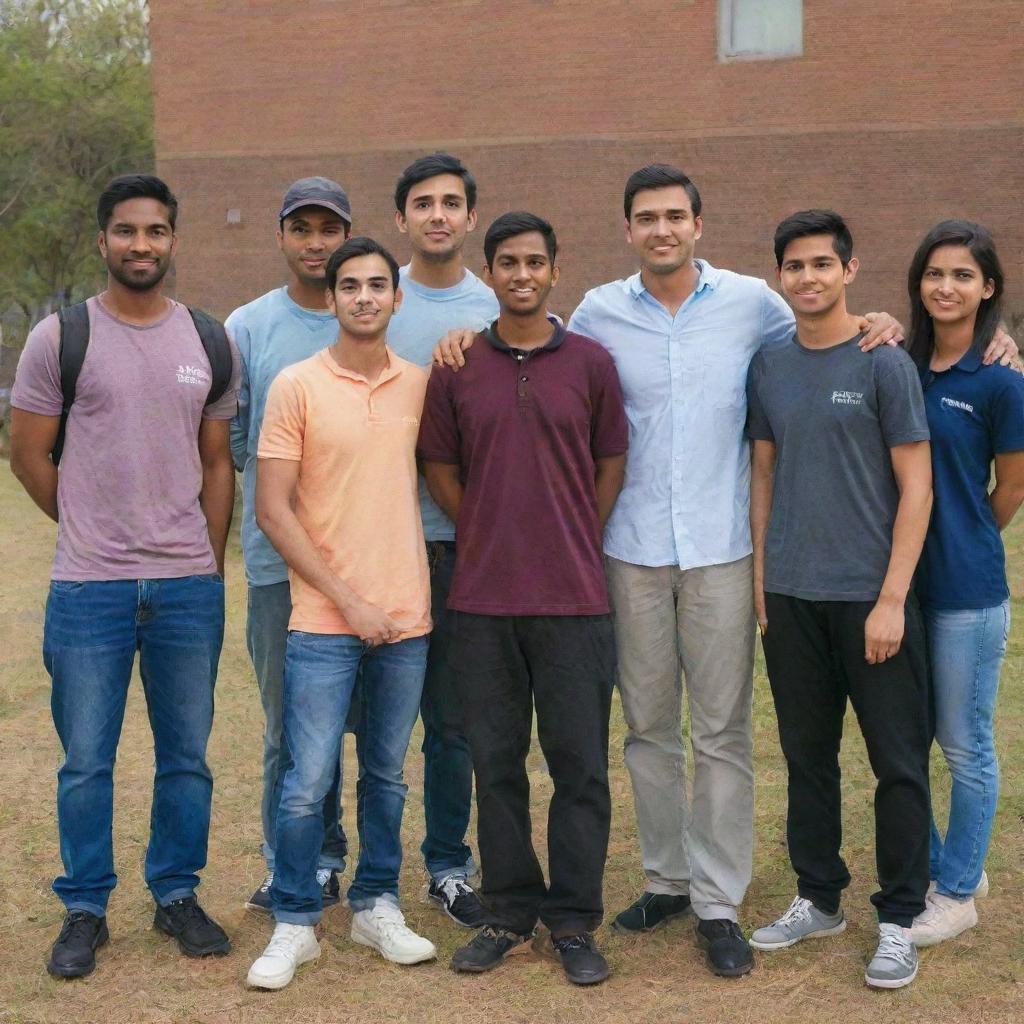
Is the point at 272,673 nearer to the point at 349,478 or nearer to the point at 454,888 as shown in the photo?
the point at 349,478

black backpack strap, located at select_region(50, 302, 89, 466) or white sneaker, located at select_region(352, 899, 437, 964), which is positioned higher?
black backpack strap, located at select_region(50, 302, 89, 466)

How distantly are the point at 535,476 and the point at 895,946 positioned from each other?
5.93ft

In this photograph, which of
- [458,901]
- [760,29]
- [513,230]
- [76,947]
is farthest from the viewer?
[760,29]

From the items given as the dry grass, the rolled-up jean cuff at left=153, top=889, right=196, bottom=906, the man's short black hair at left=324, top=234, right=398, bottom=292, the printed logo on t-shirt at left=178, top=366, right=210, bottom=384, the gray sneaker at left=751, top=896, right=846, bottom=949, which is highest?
the man's short black hair at left=324, top=234, right=398, bottom=292

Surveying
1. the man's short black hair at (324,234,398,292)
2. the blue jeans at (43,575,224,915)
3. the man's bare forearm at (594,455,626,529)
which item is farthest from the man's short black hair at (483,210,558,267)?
the blue jeans at (43,575,224,915)

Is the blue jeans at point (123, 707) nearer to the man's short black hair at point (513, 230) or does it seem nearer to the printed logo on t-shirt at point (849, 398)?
the man's short black hair at point (513, 230)

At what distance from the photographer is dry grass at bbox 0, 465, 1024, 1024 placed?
3.98 m

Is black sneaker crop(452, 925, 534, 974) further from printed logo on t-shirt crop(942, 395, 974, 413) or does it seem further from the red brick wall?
the red brick wall

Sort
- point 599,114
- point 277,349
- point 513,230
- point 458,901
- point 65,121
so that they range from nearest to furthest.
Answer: point 513,230 → point 277,349 → point 458,901 → point 599,114 → point 65,121

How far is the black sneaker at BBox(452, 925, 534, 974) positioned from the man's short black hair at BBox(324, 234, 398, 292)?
2.07 metres

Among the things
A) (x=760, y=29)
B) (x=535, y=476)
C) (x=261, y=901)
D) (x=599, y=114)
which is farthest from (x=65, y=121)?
(x=535, y=476)

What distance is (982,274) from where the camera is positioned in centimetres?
421

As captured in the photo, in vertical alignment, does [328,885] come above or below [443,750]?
below

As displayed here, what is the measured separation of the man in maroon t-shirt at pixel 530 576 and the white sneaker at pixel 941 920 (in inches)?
41.6
